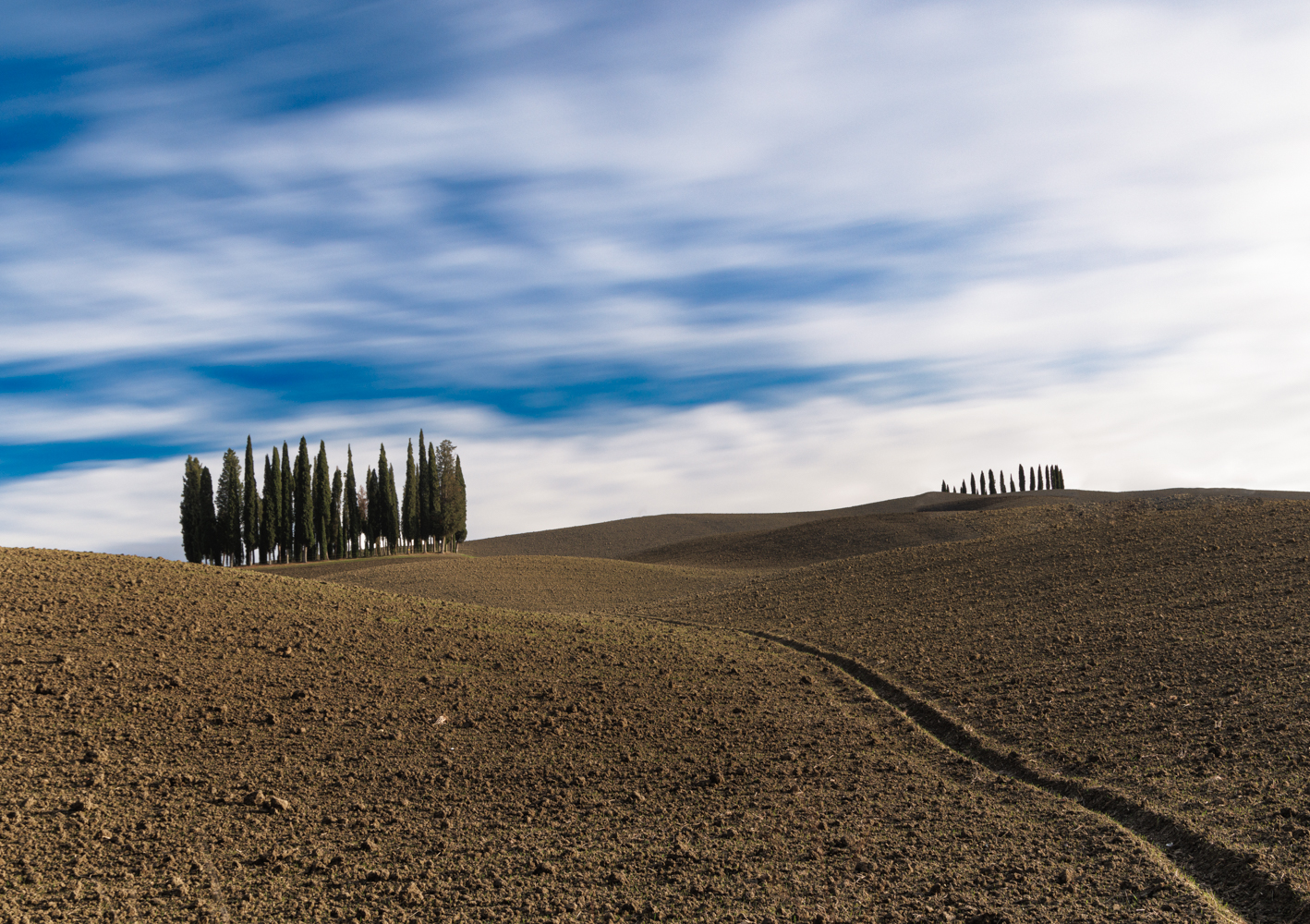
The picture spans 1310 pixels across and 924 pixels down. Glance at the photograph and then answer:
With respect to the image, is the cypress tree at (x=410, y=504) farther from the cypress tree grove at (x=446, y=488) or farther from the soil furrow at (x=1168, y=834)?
the soil furrow at (x=1168, y=834)

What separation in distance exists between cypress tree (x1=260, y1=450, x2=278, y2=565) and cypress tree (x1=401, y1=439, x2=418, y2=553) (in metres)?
7.80

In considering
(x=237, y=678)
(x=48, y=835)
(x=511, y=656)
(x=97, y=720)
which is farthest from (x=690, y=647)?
(x=48, y=835)

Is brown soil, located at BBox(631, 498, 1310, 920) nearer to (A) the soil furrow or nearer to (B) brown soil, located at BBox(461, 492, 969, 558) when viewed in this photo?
(A) the soil furrow

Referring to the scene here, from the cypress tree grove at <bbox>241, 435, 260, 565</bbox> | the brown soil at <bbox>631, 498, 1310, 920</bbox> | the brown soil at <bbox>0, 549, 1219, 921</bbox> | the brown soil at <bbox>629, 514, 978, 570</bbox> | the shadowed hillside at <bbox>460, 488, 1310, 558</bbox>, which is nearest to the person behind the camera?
the brown soil at <bbox>0, 549, 1219, 921</bbox>

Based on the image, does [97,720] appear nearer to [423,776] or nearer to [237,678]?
[237,678]

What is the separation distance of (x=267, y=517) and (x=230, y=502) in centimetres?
243

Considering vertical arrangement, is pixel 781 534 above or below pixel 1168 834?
above

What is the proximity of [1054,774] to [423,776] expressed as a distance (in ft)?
23.6

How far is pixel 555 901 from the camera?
7262 millimetres

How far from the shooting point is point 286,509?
176ft

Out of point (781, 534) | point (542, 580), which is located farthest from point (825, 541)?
point (542, 580)

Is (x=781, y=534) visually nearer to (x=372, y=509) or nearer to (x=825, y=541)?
(x=825, y=541)

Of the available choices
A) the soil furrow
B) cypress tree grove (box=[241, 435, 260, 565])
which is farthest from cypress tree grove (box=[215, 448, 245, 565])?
the soil furrow

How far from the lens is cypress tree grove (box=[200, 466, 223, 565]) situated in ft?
175
